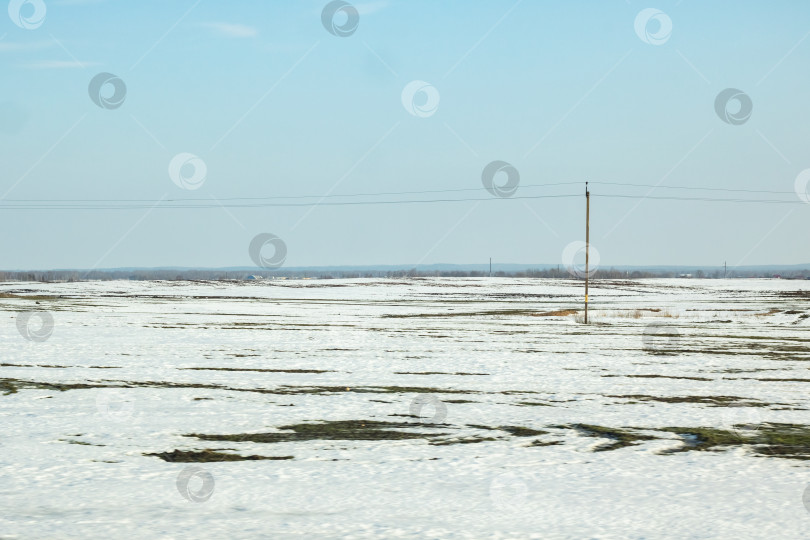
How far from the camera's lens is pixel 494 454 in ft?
41.0

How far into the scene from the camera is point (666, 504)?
9.75 meters

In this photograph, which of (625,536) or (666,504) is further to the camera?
(666,504)

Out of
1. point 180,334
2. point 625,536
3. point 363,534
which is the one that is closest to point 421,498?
point 363,534

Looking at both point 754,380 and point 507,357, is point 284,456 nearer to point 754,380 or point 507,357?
point 754,380

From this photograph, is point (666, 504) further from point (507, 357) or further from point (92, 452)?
point (507, 357)

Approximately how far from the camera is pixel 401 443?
1328 cm

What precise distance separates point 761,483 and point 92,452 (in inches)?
347

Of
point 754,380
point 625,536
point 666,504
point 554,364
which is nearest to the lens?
point 625,536

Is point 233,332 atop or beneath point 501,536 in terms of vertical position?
atop

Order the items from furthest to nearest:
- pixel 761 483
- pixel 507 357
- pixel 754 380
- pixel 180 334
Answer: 1. pixel 180 334
2. pixel 507 357
3. pixel 754 380
4. pixel 761 483

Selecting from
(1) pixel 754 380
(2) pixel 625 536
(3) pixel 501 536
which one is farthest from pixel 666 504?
(1) pixel 754 380

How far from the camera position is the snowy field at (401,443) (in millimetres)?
9141

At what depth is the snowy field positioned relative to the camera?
9.14m

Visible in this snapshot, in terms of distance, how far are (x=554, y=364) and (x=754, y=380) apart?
5.63 meters
